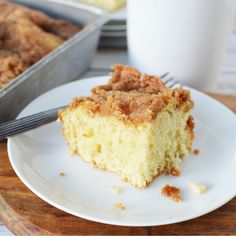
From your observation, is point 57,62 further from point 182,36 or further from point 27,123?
point 182,36

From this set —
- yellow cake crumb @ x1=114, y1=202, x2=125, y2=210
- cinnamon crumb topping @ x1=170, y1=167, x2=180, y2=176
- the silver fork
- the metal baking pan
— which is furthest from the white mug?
yellow cake crumb @ x1=114, y1=202, x2=125, y2=210

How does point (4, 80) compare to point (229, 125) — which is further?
point (4, 80)

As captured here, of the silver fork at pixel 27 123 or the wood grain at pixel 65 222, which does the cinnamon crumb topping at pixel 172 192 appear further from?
the silver fork at pixel 27 123

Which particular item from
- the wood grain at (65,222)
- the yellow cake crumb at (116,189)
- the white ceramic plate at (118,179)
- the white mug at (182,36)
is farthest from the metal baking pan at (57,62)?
the yellow cake crumb at (116,189)

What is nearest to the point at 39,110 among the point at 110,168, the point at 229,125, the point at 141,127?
the point at 110,168

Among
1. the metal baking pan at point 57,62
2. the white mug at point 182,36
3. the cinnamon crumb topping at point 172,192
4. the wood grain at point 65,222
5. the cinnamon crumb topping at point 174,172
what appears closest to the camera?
the wood grain at point 65,222

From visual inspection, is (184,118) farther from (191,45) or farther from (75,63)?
(75,63)

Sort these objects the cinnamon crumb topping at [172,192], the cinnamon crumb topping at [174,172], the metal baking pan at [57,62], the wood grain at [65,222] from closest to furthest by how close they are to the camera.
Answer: the wood grain at [65,222] < the cinnamon crumb topping at [172,192] < the cinnamon crumb topping at [174,172] < the metal baking pan at [57,62]
